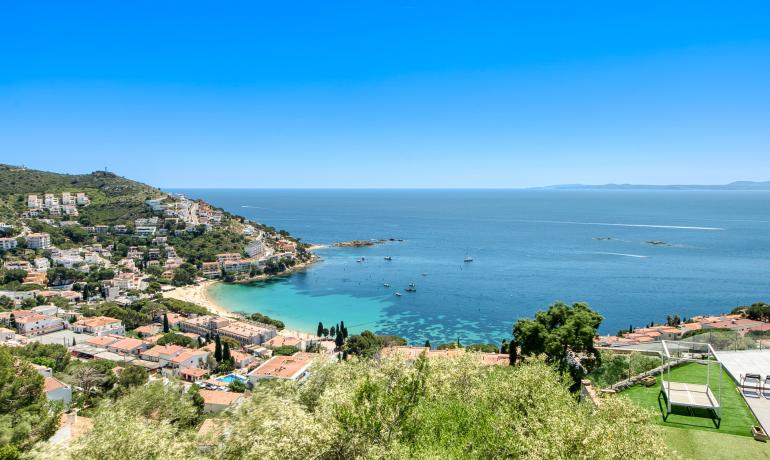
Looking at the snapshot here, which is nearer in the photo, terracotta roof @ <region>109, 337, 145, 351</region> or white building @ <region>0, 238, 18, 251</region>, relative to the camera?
terracotta roof @ <region>109, 337, 145, 351</region>

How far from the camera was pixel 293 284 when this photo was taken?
70.6m

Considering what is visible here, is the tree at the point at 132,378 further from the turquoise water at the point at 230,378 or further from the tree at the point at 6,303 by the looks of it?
the tree at the point at 6,303

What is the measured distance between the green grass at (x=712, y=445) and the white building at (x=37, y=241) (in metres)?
91.2

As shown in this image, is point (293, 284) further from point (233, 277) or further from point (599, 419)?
point (599, 419)

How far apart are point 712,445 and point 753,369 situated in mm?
6679

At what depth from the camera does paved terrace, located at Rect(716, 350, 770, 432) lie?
48.1 feet

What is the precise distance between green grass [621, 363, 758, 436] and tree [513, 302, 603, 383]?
12.7 feet

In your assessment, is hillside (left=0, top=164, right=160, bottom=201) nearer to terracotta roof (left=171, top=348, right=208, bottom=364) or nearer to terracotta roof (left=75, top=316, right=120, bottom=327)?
terracotta roof (left=75, top=316, right=120, bottom=327)

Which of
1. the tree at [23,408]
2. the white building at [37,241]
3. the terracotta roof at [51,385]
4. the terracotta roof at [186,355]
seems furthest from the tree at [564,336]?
the white building at [37,241]

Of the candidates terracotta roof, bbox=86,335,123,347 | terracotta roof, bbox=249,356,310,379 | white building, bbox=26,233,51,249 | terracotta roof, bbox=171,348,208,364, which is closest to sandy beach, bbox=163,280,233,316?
terracotta roof, bbox=86,335,123,347

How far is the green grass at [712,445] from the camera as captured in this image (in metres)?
12.6

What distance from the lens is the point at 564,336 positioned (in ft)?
73.3

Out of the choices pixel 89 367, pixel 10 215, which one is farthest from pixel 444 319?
pixel 10 215

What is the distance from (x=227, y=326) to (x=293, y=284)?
24145 millimetres
